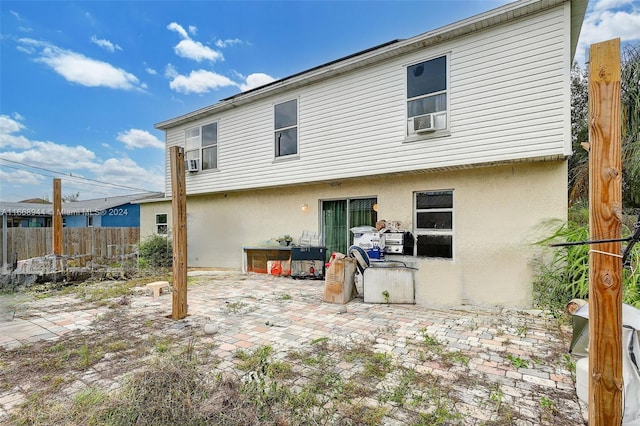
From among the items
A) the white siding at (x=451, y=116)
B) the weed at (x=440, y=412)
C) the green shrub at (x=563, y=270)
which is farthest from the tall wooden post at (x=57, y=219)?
the green shrub at (x=563, y=270)

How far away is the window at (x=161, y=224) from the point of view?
11.7 m

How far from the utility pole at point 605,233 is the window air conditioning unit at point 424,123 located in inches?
172

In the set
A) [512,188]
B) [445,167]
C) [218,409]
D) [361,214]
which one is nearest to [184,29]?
[361,214]

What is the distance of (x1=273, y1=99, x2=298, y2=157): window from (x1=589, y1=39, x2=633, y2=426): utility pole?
682 centimetres

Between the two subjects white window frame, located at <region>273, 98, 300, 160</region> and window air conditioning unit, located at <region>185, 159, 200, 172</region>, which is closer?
white window frame, located at <region>273, 98, 300, 160</region>

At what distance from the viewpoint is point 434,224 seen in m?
6.49

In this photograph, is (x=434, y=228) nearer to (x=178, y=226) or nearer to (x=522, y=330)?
(x=522, y=330)

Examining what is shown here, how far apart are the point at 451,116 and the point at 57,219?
10.4 meters

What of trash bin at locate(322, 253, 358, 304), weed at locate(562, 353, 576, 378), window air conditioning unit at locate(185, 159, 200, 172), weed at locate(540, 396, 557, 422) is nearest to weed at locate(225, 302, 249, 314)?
trash bin at locate(322, 253, 358, 304)

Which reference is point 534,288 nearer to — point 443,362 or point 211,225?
point 443,362

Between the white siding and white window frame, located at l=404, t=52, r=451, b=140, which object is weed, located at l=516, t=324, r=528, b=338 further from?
white window frame, located at l=404, t=52, r=451, b=140

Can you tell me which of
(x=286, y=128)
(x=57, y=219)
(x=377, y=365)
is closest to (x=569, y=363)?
(x=377, y=365)

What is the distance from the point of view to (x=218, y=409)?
84.0 inches

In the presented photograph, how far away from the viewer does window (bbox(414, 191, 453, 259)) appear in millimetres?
6309
